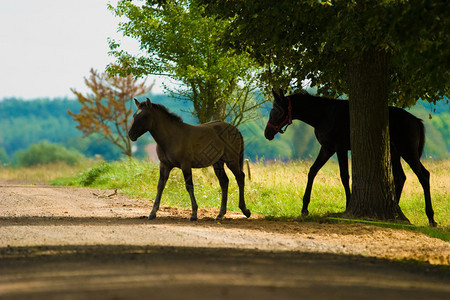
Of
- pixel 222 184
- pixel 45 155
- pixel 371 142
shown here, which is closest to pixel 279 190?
pixel 371 142

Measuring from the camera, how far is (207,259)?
712cm

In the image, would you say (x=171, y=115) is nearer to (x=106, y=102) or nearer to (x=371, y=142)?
(x=371, y=142)

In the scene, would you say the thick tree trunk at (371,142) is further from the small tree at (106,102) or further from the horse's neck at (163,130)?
the small tree at (106,102)

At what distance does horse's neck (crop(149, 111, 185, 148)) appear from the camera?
11.9 m

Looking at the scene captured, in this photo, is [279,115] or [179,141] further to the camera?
[279,115]

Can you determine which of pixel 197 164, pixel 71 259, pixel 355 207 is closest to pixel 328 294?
pixel 71 259

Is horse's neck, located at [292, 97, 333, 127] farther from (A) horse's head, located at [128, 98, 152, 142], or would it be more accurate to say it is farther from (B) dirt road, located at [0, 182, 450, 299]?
(A) horse's head, located at [128, 98, 152, 142]

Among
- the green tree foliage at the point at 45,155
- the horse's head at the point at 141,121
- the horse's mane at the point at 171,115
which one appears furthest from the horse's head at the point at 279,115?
the green tree foliage at the point at 45,155

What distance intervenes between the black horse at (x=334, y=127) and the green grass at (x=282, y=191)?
1.14 m

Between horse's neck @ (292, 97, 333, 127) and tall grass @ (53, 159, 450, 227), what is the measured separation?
2.16 m

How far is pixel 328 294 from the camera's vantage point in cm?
531

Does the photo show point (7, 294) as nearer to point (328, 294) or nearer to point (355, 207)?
point (328, 294)

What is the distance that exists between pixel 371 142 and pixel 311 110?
1.64 metres

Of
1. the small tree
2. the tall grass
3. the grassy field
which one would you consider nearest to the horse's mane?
the grassy field
